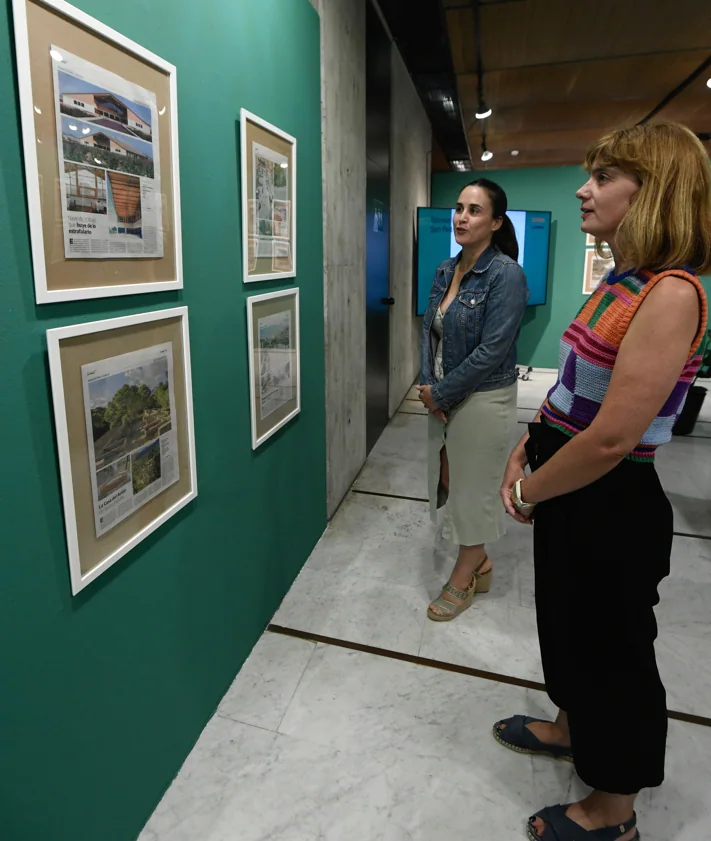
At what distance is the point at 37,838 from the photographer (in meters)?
1.02

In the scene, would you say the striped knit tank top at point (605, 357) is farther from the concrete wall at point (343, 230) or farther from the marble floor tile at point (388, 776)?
the concrete wall at point (343, 230)

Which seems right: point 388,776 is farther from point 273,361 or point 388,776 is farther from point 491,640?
point 273,361

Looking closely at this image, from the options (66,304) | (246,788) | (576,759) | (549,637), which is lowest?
(246,788)

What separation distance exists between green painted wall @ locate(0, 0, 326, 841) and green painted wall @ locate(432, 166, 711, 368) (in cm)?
528

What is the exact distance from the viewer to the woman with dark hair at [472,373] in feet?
6.15

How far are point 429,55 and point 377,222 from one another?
1538 millimetres

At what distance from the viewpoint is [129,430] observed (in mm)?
1203

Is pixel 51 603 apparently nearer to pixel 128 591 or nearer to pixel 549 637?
pixel 128 591

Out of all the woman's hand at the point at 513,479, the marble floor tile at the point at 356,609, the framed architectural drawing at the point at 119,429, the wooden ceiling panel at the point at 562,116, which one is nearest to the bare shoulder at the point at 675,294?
the woman's hand at the point at 513,479

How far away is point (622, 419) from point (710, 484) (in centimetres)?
314

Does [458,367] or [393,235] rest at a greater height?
[393,235]

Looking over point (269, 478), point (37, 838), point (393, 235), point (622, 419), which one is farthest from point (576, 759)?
point (393, 235)

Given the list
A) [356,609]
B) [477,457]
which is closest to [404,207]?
[477,457]

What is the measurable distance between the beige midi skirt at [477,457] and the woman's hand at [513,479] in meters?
0.61
